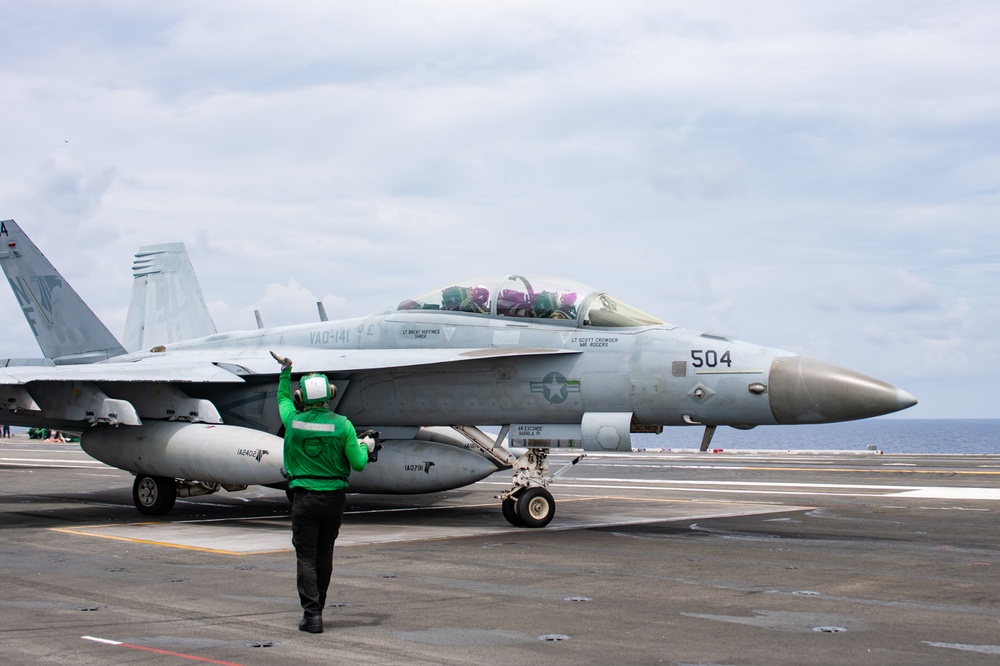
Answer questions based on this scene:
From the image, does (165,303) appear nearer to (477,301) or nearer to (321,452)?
(477,301)

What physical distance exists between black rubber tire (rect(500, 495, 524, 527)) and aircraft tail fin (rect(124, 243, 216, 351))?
36.4 feet

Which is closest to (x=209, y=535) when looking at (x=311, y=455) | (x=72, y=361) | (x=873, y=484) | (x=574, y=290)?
(x=574, y=290)

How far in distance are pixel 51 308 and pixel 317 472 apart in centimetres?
1509

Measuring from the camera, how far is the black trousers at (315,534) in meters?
7.36

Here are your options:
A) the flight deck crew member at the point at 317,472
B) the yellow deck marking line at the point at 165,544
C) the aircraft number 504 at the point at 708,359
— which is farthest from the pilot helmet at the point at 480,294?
the flight deck crew member at the point at 317,472

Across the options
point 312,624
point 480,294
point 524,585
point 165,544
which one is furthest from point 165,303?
point 312,624

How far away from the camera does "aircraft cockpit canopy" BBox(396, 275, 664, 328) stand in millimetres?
14406

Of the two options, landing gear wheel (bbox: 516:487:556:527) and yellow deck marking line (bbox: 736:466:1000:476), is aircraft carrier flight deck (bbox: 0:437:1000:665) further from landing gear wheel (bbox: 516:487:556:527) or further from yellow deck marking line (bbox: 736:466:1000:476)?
yellow deck marking line (bbox: 736:466:1000:476)

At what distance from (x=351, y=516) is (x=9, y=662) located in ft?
34.0

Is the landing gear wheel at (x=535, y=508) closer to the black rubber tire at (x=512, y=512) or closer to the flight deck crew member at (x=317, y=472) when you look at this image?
the black rubber tire at (x=512, y=512)

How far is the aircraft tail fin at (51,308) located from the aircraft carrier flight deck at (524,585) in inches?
134

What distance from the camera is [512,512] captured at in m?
14.6

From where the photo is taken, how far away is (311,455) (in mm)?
7578

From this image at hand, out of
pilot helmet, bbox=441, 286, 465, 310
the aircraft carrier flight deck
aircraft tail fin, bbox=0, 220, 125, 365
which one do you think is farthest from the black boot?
aircraft tail fin, bbox=0, 220, 125, 365
